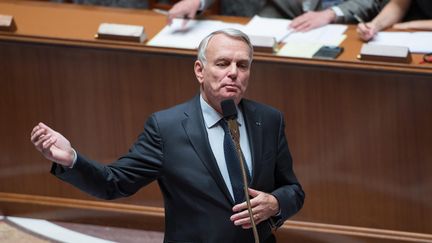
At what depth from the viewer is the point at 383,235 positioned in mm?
2943

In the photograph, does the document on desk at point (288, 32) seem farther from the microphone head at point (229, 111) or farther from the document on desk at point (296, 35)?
the microphone head at point (229, 111)

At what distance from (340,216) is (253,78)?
464 millimetres

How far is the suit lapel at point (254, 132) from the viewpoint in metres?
2.00

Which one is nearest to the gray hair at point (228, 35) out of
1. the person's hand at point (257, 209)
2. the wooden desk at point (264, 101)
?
the person's hand at point (257, 209)

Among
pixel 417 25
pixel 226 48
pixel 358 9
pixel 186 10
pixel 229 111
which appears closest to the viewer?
pixel 229 111

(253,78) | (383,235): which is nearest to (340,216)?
(383,235)

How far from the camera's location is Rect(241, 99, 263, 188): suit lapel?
2.00 metres

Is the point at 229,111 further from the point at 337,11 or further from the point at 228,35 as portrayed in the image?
the point at 337,11

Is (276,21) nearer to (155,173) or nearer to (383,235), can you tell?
(383,235)

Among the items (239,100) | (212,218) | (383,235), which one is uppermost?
(239,100)

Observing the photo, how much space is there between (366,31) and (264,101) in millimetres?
367

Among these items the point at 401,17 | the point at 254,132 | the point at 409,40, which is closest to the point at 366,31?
the point at 409,40

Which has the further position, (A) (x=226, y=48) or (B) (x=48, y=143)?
(A) (x=226, y=48)

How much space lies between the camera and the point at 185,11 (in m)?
3.19
